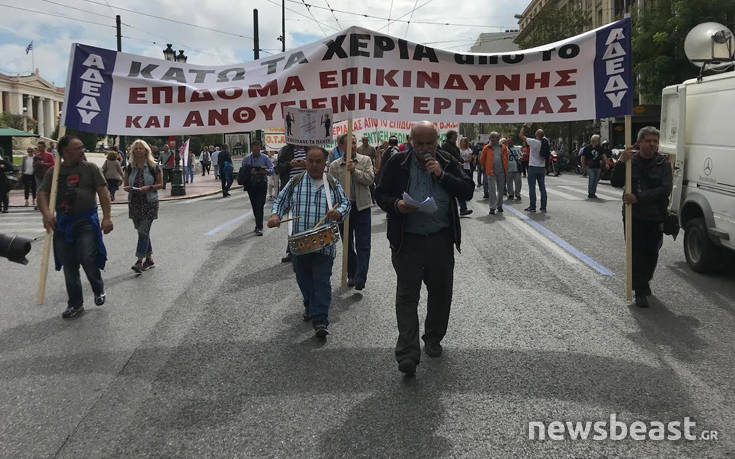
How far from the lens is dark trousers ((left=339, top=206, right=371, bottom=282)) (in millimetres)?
6836

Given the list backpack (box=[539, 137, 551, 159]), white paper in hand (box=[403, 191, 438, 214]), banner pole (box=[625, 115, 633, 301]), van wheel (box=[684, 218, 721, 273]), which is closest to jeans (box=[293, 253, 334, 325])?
white paper in hand (box=[403, 191, 438, 214])

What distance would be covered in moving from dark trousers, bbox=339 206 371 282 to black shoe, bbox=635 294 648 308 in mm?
2665

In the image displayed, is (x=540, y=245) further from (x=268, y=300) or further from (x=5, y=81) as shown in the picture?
(x=5, y=81)

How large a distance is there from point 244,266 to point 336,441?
5252mm

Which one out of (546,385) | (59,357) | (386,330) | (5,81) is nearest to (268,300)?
(386,330)

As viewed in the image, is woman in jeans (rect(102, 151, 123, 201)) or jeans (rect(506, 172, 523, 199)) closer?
jeans (rect(506, 172, 523, 199))

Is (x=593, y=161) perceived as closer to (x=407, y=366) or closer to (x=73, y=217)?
(x=73, y=217)

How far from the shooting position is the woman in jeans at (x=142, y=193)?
8227 mm

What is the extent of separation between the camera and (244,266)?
8.38 meters


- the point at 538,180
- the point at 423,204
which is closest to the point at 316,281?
the point at 423,204

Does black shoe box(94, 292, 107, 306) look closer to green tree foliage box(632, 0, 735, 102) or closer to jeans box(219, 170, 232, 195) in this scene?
jeans box(219, 170, 232, 195)

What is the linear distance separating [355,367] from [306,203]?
1536 millimetres

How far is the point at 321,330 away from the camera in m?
5.12

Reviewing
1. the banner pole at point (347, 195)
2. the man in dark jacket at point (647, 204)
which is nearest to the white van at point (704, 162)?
the man in dark jacket at point (647, 204)
